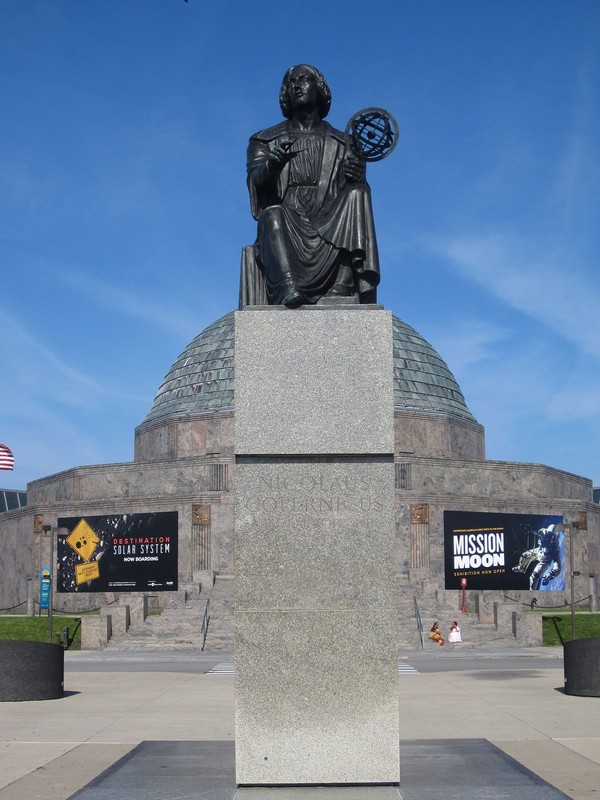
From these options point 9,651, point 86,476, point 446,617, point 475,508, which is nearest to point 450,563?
point 475,508

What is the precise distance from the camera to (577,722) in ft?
23.3

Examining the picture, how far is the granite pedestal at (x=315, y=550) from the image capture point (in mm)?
4445

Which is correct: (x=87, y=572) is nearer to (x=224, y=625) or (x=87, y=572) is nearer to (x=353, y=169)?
(x=224, y=625)

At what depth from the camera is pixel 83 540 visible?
24125 millimetres

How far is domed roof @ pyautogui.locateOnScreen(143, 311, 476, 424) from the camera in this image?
29.7 m

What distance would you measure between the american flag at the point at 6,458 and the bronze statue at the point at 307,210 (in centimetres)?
2003

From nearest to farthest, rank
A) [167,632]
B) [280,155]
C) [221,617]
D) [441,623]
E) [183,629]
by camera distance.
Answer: [280,155] → [167,632] → [183,629] → [441,623] → [221,617]

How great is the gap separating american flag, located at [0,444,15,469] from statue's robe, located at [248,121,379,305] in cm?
2004

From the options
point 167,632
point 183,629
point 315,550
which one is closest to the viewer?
point 315,550

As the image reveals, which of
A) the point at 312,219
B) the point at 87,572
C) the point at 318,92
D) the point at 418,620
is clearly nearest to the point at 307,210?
the point at 312,219

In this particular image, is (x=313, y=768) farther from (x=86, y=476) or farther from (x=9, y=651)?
(x=86, y=476)

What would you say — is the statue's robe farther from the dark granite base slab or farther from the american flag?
the american flag

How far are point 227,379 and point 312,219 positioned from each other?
24997 mm

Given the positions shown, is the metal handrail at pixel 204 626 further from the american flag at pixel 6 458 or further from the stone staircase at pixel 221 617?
the american flag at pixel 6 458
